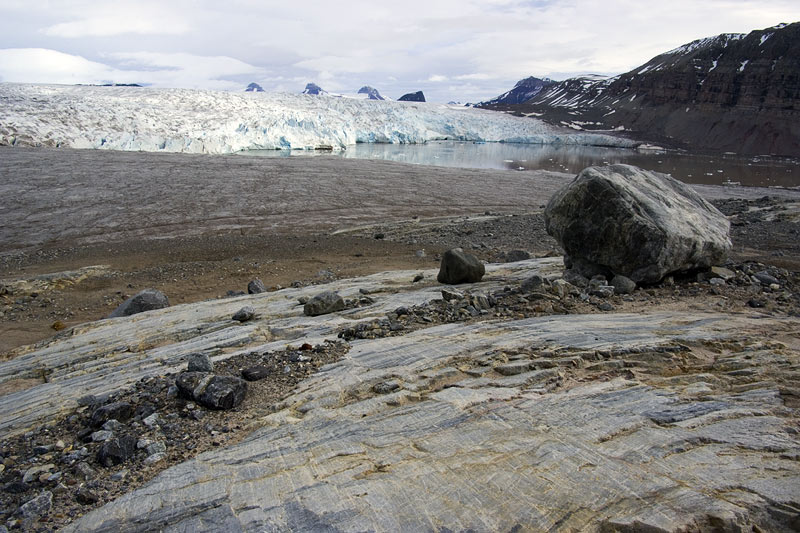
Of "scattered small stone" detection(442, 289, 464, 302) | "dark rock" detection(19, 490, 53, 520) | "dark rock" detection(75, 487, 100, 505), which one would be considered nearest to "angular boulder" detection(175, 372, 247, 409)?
"dark rock" detection(75, 487, 100, 505)

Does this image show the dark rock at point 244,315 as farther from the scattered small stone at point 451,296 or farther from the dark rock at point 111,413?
the dark rock at point 111,413

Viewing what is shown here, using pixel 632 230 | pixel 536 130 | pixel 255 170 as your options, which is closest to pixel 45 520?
pixel 632 230

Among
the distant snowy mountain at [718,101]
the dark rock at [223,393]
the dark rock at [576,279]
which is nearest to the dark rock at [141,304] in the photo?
the dark rock at [223,393]

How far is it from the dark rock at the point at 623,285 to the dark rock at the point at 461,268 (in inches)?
85.1

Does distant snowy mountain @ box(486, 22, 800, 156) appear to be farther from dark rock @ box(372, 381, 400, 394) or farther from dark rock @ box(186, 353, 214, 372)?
dark rock @ box(186, 353, 214, 372)

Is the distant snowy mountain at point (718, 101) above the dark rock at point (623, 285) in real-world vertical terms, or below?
above

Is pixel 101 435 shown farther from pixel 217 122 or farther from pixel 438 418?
pixel 217 122

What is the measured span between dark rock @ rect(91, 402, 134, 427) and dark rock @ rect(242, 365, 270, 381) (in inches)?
41.7

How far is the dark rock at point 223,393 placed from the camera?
4668mm

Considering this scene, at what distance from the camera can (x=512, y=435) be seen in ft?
13.0

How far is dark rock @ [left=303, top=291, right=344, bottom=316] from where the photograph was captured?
7703mm

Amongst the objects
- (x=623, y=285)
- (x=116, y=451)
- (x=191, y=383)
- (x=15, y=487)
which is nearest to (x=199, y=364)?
(x=191, y=383)

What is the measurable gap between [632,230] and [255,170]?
27.8m

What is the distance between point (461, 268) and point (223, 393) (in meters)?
4.90
